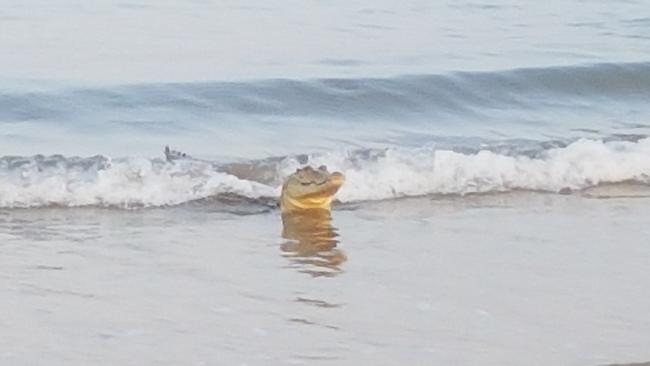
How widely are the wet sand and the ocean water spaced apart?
1cm

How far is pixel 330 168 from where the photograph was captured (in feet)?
26.3

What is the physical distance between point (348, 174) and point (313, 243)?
1191 mm

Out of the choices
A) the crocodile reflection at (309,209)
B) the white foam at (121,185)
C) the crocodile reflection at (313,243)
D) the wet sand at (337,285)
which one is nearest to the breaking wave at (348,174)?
the white foam at (121,185)

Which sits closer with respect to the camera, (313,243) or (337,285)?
(337,285)

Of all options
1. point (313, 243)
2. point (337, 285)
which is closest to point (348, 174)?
point (313, 243)

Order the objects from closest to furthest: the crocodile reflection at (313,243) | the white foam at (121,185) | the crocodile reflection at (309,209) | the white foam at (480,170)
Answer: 1. the crocodile reflection at (313,243)
2. the crocodile reflection at (309,209)
3. the white foam at (121,185)
4. the white foam at (480,170)

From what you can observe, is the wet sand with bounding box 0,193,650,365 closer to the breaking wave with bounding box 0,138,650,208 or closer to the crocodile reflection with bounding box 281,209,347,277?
the crocodile reflection with bounding box 281,209,347,277

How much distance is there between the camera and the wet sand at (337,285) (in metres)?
5.12

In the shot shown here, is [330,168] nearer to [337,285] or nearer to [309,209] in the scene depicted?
[309,209]

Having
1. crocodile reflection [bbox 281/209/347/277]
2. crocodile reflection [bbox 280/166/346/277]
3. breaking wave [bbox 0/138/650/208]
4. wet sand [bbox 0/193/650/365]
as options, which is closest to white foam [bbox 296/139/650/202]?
breaking wave [bbox 0/138/650/208]

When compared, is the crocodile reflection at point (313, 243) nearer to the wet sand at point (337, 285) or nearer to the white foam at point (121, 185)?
the wet sand at point (337, 285)

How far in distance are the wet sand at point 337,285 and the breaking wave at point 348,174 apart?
0.17m

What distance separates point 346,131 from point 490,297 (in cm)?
356

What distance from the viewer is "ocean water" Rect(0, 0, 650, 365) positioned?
5.34 meters
